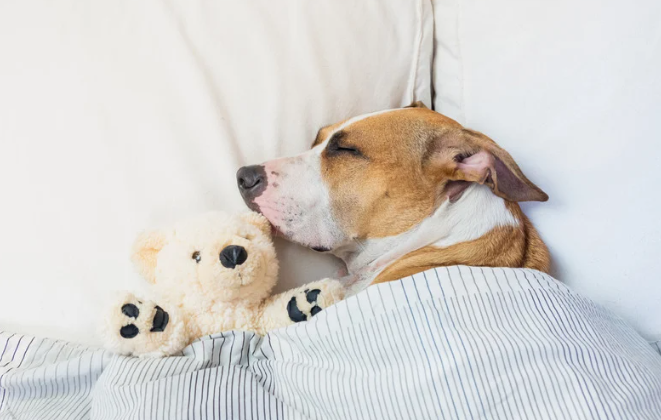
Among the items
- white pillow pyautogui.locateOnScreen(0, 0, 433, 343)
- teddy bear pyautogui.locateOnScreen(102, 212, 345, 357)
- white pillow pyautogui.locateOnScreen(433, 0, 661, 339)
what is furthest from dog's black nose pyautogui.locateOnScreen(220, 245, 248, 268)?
white pillow pyautogui.locateOnScreen(433, 0, 661, 339)

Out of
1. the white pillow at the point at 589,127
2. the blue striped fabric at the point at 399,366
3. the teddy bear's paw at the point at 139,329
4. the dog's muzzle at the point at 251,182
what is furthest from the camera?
the dog's muzzle at the point at 251,182

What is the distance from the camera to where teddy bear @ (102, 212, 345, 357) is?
1090 millimetres

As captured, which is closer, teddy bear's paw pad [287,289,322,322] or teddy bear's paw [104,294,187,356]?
teddy bear's paw [104,294,187,356]

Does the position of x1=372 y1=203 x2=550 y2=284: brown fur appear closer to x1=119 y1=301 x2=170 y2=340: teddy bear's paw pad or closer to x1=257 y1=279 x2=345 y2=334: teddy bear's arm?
x1=257 y1=279 x2=345 y2=334: teddy bear's arm

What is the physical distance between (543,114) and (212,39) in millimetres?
864

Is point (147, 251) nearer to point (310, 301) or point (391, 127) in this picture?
point (310, 301)

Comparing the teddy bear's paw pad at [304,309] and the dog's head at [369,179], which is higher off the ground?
the dog's head at [369,179]

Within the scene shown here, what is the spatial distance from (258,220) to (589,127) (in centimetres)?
80

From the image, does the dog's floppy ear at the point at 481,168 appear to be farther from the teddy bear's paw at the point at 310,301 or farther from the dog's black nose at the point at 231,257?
the dog's black nose at the point at 231,257

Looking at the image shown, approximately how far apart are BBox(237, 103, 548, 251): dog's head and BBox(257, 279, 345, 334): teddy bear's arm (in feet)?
0.50

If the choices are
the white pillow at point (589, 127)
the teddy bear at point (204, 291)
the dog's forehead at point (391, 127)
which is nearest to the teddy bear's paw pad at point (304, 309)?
the teddy bear at point (204, 291)

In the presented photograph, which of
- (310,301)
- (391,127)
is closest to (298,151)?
(391,127)

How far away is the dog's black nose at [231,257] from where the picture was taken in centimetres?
110

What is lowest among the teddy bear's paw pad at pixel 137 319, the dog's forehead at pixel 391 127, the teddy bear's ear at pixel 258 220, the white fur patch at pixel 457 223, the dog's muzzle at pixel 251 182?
the white fur patch at pixel 457 223
